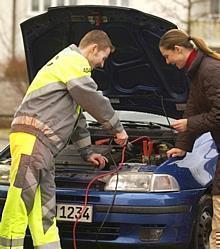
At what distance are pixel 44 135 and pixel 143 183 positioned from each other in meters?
0.91

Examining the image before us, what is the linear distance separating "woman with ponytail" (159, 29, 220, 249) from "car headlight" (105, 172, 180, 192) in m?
0.38

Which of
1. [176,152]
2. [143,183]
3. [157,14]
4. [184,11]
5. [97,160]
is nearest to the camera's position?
[143,183]

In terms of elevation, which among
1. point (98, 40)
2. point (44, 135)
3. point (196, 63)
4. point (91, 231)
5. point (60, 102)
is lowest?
point (91, 231)

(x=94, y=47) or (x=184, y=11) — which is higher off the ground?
(x=94, y=47)

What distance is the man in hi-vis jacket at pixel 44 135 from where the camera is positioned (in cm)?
486

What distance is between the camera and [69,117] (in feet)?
16.3

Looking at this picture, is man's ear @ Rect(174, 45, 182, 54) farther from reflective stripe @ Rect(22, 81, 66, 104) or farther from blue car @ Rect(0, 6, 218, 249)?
reflective stripe @ Rect(22, 81, 66, 104)

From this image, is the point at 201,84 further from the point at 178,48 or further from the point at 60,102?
the point at 60,102

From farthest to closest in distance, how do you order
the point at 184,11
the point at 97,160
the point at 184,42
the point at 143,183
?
1. the point at 184,11
2. the point at 97,160
3. the point at 143,183
4. the point at 184,42

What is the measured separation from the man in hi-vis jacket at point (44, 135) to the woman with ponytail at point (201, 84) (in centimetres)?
57

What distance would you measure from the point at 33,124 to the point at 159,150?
163 centimetres

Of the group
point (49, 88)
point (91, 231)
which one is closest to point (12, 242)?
point (91, 231)

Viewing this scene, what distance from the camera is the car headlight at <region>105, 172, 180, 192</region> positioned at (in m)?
5.14

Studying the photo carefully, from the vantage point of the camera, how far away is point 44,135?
4.89m
